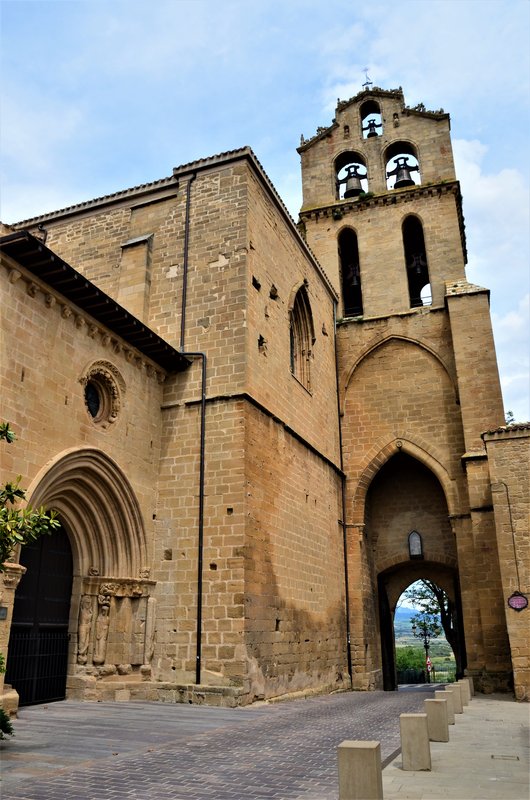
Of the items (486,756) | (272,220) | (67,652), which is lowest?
(486,756)

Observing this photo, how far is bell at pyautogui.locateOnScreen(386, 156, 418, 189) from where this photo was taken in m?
19.9

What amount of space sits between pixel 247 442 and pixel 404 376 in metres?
7.79

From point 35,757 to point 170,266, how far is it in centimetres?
920

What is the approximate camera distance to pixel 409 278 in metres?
20.3

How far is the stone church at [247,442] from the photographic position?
9.42 m

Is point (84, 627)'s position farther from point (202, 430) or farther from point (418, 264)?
point (418, 264)

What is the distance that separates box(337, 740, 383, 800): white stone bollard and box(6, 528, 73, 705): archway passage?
6.17m

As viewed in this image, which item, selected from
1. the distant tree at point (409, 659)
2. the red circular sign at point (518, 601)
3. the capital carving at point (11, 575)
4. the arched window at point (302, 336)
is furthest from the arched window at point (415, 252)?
the distant tree at point (409, 659)

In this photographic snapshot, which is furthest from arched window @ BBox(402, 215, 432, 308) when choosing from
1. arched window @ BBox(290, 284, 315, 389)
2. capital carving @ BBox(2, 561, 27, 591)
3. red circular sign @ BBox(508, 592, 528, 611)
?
capital carving @ BBox(2, 561, 27, 591)

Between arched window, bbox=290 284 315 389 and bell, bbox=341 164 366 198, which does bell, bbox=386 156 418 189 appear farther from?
arched window, bbox=290 284 315 389

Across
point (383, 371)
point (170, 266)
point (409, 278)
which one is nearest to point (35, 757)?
point (170, 266)

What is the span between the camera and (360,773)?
12.7 feet

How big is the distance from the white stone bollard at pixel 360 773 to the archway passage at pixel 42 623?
20.2 feet

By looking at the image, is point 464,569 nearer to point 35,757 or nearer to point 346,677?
point 346,677
